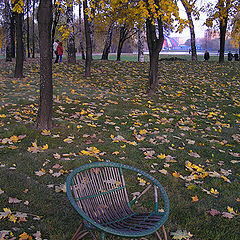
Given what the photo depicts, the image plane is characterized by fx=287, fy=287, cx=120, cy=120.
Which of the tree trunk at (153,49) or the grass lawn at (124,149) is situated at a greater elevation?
the tree trunk at (153,49)

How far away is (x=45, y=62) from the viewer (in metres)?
5.64

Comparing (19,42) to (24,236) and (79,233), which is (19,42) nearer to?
(24,236)

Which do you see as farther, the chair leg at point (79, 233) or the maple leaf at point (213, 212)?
the maple leaf at point (213, 212)

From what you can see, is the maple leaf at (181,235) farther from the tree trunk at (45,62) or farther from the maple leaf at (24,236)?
the tree trunk at (45,62)

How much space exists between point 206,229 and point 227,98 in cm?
812

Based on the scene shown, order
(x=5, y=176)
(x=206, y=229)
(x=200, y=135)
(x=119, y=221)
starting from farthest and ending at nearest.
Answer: (x=200, y=135), (x=5, y=176), (x=206, y=229), (x=119, y=221)

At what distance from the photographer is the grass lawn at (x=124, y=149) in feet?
10.6

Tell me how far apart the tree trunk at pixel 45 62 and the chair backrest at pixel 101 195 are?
3113 millimetres

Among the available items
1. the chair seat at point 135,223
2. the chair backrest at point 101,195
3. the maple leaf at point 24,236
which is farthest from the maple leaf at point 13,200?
the chair seat at point 135,223

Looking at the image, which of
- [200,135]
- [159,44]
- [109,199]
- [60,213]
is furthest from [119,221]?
[159,44]

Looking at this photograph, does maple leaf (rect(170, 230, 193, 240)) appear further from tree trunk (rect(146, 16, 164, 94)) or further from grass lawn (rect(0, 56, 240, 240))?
tree trunk (rect(146, 16, 164, 94))

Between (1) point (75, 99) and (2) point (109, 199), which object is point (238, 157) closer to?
(2) point (109, 199)

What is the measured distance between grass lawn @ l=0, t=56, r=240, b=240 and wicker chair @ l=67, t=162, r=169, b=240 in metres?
0.48

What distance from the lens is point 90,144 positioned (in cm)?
530
